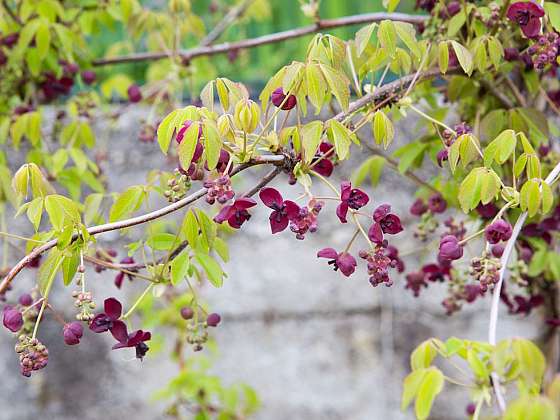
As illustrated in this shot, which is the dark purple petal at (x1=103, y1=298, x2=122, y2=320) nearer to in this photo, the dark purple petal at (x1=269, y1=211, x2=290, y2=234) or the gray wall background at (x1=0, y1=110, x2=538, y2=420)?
the dark purple petal at (x1=269, y1=211, x2=290, y2=234)

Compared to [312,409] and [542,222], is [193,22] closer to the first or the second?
[542,222]

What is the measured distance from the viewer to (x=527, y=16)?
1.10 m

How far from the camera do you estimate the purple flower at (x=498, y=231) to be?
97cm

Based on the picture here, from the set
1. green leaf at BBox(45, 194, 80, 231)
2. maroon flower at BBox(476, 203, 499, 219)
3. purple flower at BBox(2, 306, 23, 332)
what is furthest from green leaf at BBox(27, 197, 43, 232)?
maroon flower at BBox(476, 203, 499, 219)

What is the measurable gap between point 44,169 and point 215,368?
0.83 meters

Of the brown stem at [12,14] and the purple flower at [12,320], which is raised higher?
the brown stem at [12,14]

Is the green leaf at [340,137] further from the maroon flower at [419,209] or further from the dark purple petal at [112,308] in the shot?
the maroon flower at [419,209]

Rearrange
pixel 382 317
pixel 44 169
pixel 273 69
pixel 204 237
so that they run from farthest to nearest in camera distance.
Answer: pixel 273 69 → pixel 382 317 → pixel 44 169 → pixel 204 237

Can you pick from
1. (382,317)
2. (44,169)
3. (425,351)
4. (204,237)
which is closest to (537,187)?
(425,351)

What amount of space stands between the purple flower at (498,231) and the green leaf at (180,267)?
38 centimetres

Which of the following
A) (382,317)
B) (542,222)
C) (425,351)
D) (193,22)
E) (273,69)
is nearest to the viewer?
(425,351)

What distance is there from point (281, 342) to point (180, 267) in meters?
1.17

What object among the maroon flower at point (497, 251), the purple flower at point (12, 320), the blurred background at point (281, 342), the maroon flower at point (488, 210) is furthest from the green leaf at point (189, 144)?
the blurred background at point (281, 342)

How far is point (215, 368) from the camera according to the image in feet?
7.26
